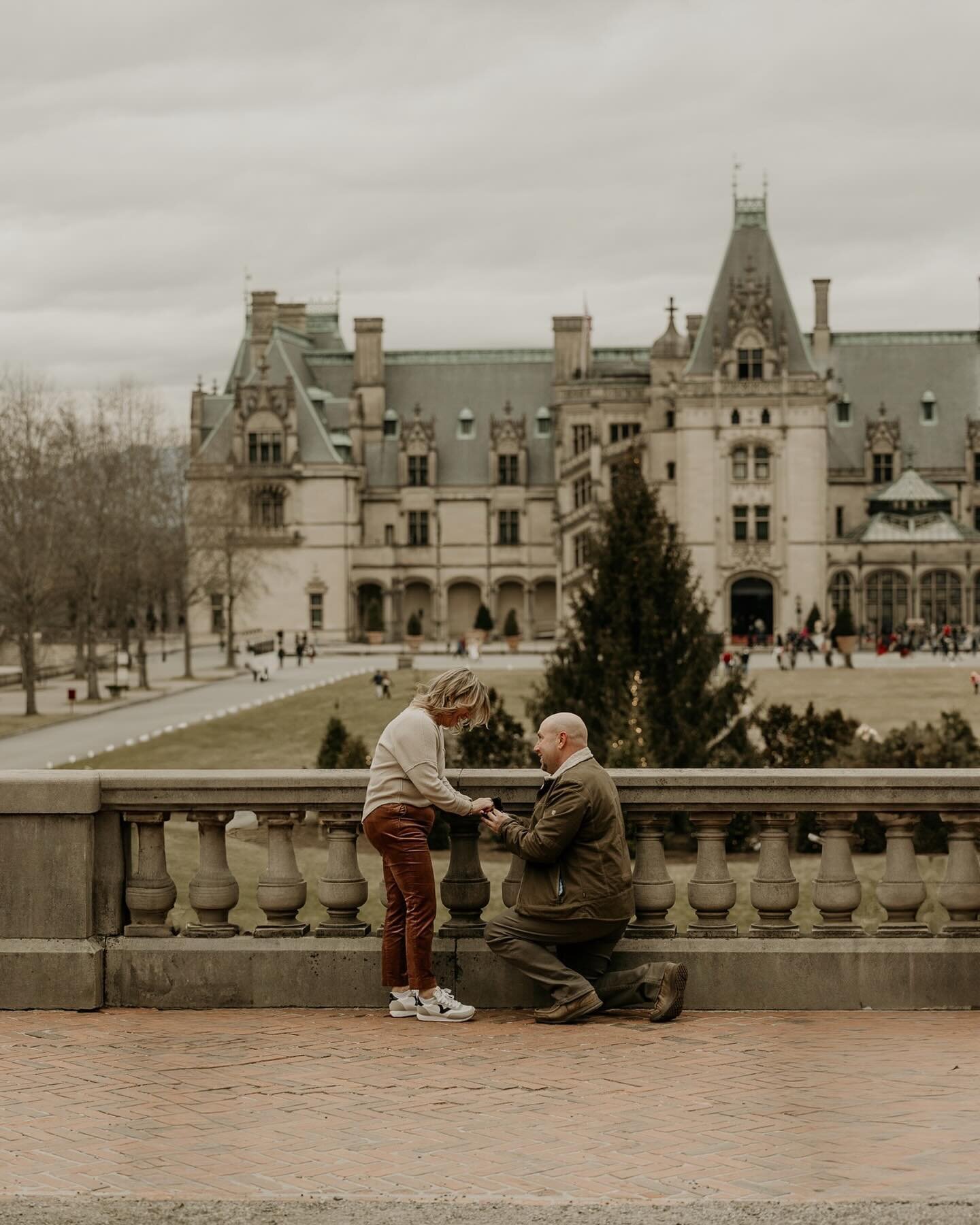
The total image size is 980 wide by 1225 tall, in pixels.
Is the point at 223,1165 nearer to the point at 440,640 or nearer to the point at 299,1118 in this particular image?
the point at 299,1118

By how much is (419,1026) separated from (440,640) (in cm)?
9221

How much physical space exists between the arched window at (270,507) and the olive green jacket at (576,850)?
304 ft

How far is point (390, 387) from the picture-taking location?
4254 inches

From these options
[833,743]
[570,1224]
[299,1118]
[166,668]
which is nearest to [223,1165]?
[299,1118]

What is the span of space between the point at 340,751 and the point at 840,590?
63.1 m

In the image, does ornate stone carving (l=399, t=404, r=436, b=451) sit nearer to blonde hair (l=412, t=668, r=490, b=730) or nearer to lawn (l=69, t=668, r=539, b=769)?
lawn (l=69, t=668, r=539, b=769)

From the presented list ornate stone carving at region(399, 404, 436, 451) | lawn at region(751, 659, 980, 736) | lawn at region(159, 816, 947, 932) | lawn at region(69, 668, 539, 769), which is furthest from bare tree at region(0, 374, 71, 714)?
ornate stone carving at region(399, 404, 436, 451)

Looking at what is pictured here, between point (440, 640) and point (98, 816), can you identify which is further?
point (440, 640)

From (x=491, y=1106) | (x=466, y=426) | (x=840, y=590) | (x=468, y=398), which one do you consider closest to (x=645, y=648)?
(x=491, y=1106)

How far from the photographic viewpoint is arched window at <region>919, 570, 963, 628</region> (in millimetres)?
91312

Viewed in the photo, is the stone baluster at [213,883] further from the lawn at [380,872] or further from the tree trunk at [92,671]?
the tree trunk at [92,671]

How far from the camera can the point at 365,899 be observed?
9711 millimetres

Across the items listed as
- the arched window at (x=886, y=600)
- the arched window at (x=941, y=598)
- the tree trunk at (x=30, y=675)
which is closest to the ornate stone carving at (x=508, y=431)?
the arched window at (x=886, y=600)

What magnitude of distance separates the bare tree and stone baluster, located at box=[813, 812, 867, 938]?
44.7m
